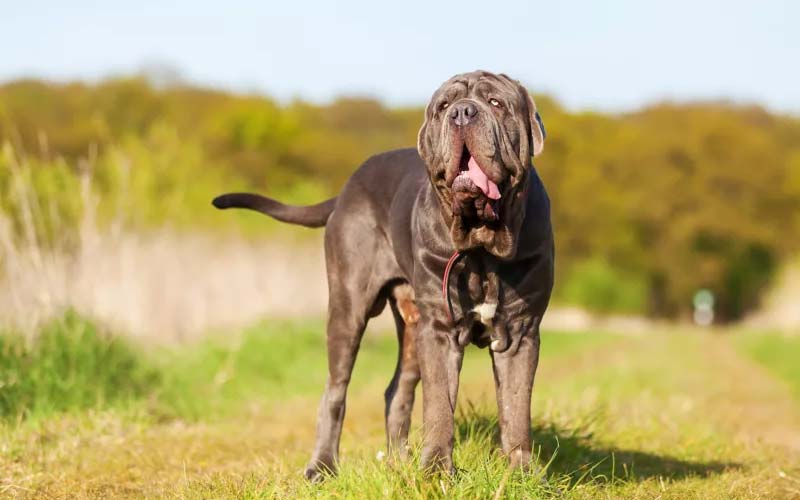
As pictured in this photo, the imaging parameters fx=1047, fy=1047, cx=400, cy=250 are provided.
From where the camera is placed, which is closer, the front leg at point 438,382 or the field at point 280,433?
the front leg at point 438,382

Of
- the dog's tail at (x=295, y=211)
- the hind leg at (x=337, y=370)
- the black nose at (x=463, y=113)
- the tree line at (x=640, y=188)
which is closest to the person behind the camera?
the black nose at (x=463, y=113)

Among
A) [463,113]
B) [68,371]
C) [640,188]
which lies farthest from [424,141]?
[640,188]

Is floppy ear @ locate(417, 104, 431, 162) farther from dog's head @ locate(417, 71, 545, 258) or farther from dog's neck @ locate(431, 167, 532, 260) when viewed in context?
dog's neck @ locate(431, 167, 532, 260)

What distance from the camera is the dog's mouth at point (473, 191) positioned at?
158 inches

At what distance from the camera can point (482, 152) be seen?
3.96m

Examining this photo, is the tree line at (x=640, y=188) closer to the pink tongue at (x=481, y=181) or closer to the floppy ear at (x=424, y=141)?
the floppy ear at (x=424, y=141)

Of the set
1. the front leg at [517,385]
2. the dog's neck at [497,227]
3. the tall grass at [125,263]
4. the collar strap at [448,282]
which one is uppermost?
the dog's neck at [497,227]

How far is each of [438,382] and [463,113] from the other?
1.15 meters

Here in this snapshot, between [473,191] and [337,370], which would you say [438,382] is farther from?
[337,370]

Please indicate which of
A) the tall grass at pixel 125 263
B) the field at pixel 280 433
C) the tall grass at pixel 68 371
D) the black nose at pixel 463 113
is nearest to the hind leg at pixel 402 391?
the field at pixel 280 433

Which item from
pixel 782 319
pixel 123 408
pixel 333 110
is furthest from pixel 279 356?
pixel 333 110

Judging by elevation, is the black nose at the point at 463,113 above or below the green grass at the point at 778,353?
above

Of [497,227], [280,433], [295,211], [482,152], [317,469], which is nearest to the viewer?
[482,152]

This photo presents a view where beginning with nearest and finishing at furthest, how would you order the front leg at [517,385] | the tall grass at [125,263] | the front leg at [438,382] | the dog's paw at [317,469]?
Result: the front leg at [438,382]
the front leg at [517,385]
the dog's paw at [317,469]
the tall grass at [125,263]
